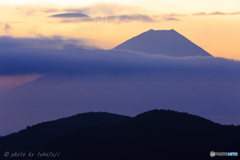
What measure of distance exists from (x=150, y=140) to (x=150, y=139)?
1.49ft

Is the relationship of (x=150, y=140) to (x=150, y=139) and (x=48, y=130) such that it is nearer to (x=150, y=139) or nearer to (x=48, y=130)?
(x=150, y=139)

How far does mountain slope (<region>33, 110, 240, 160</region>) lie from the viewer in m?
67.1

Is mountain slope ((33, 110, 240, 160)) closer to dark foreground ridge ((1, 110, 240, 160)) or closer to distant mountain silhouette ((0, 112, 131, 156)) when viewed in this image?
dark foreground ridge ((1, 110, 240, 160))

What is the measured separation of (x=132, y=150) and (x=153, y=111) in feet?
67.3

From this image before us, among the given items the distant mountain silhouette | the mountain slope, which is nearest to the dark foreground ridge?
the mountain slope

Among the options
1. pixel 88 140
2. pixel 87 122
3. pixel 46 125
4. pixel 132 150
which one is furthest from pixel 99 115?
pixel 132 150

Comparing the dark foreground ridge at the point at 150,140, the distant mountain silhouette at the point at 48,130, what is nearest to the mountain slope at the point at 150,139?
the dark foreground ridge at the point at 150,140

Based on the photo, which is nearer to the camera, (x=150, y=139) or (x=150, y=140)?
(x=150, y=140)

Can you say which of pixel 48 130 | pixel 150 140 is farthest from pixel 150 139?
pixel 48 130

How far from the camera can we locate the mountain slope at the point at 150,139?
6706 centimetres

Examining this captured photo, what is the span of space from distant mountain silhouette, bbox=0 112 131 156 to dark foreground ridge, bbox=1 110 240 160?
18923 mm

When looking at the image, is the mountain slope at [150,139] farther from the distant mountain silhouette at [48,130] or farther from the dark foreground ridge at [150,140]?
the distant mountain silhouette at [48,130]

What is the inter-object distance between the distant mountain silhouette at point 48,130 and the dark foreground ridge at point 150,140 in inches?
745

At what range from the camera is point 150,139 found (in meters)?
71.8
